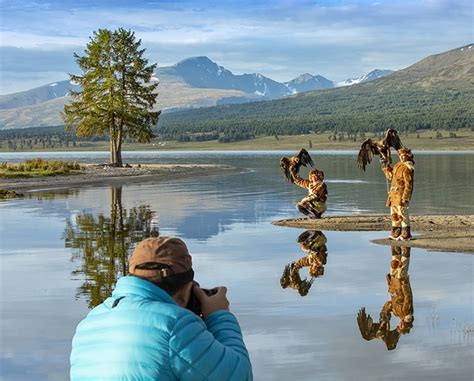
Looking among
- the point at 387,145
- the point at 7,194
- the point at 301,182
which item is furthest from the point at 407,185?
the point at 7,194

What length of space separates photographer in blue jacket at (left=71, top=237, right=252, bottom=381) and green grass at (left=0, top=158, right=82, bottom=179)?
169 ft

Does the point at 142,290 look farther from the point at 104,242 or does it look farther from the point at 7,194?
the point at 7,194

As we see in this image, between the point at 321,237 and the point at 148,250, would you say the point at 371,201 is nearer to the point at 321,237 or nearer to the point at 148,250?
the point at 321,237

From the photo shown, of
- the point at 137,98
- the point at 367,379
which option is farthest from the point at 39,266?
the point at 137,98

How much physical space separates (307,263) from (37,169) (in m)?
45.7

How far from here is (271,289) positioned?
47.8ft

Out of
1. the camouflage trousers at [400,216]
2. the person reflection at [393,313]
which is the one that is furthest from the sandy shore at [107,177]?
the person reflection at [393,313]

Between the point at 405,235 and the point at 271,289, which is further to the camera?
the point at 405,235

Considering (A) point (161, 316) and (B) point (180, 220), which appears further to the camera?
(B) point (180, 220)

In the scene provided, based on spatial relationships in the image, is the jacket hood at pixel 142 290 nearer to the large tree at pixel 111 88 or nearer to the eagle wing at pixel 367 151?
the eagle wing at pixel 367 151

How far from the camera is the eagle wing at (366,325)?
1085 cm

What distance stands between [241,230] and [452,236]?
5.83 meters

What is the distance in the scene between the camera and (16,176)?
180ft

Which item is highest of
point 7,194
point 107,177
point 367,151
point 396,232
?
A: point 367,151
